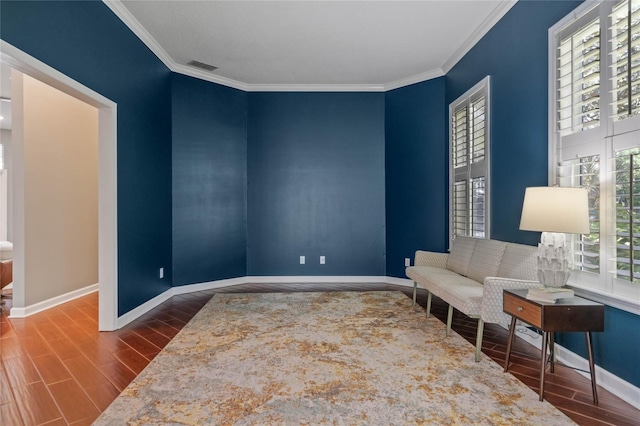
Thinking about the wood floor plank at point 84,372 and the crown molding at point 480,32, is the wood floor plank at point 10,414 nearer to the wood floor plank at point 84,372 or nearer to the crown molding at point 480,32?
the wood floor plank at point 84,372

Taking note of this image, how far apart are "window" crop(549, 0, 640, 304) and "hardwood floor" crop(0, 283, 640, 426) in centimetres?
66

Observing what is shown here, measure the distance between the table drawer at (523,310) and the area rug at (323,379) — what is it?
17.0 inches

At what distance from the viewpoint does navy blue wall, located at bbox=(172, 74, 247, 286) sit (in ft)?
15.3

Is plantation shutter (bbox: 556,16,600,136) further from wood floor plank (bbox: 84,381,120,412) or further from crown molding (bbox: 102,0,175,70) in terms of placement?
crown molding (bbox: 102,0,175,70)

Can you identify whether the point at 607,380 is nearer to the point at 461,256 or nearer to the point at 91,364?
the point at 461,256

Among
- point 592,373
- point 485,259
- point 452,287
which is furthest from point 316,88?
point 592,373

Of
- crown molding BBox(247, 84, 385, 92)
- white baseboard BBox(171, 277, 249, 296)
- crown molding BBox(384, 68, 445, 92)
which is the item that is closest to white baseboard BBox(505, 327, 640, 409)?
crown molding BBox(384, 68, 445, 92)

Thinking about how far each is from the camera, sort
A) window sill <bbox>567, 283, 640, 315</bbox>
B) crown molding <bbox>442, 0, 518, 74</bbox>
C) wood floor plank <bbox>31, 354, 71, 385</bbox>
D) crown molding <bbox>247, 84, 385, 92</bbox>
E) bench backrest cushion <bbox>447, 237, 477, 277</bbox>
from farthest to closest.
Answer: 1. crown molding <bbox>247, 84, 385, 92</bbox>
2. bench backrest cushion <bbox>447, 237, 477, 277</bbox>
3. crown molding <bbox>442, 0, 518, 74</bbox>
4. wood floor plank <bbox>31, 354, 71, 385</bbox>
5. window sill <bbox>567, 283, 640, 315</bbox>

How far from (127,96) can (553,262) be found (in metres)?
→ 3.96

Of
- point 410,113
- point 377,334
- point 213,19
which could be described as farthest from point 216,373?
point 410,113

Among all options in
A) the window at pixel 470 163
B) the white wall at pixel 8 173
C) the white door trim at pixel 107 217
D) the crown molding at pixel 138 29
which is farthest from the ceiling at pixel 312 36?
the white wall at pixel 8 173

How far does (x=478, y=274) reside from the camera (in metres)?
3.14

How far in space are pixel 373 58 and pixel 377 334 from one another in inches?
131

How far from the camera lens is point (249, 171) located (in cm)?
536
